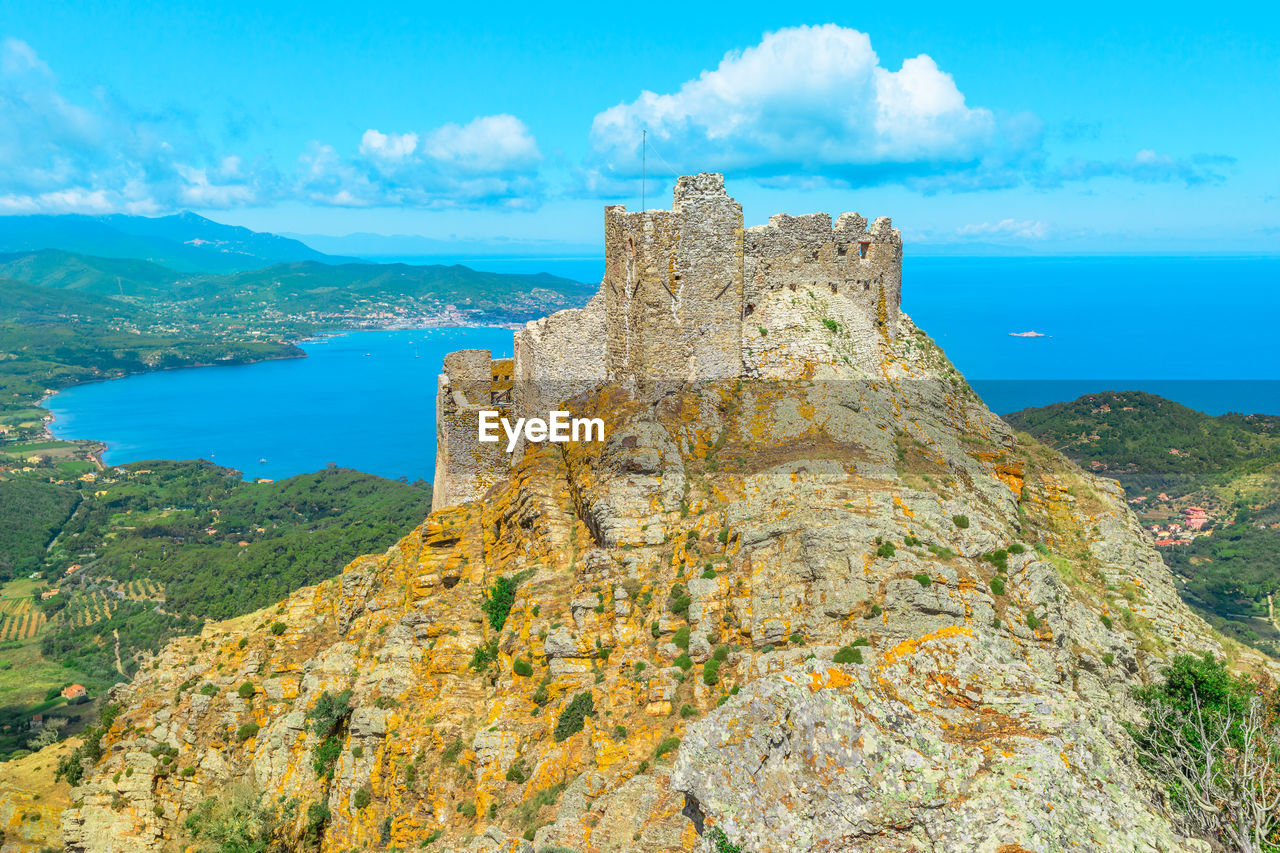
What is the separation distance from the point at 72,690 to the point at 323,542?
2190 cm

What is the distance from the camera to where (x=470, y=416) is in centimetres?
2414

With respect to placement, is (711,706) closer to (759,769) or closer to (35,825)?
(759,769)

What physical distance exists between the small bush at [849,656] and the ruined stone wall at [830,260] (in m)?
9.51

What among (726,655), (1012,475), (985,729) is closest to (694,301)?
(726,655)

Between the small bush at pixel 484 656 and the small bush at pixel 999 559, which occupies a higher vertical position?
the small bush at pixel 999 559

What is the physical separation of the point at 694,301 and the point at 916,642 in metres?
9.61

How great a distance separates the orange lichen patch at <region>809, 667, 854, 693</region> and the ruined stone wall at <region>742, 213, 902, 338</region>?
10.4m

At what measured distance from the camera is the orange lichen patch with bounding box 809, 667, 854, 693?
412 inches

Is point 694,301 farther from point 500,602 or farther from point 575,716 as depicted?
point 575,716

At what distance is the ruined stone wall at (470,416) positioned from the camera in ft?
78.8
